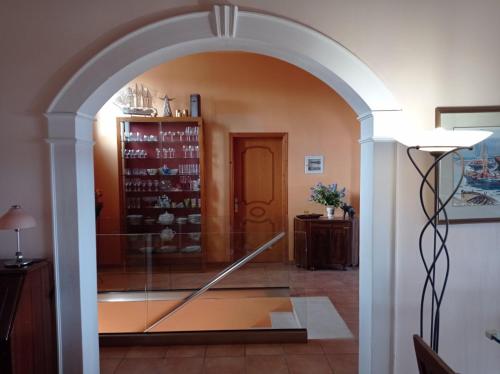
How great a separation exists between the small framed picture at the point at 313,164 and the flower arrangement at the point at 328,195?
1.47 ft

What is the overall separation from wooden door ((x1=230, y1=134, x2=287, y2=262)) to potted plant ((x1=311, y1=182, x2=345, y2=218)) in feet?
2.12

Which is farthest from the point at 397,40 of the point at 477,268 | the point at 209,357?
the point at 209,357

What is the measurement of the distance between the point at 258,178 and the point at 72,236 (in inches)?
165

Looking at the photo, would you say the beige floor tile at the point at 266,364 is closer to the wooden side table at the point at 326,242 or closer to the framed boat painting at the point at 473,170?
the framed boat painting at the point at 473,170

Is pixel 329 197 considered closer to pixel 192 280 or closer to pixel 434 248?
pixel 192 280

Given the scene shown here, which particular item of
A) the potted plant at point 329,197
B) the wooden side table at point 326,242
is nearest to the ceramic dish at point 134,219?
the wooden side table at point 326,242

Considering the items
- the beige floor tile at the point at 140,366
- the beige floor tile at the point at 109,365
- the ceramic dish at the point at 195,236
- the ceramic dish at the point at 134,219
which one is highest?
the ceramic dish at the point at 134,219

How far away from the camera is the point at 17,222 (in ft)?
6.13

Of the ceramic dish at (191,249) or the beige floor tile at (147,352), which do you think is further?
the ceramic dish at (191,249)

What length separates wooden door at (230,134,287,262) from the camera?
5930mm

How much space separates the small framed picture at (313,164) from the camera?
5906mm

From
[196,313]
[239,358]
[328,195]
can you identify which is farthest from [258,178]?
[239,358]

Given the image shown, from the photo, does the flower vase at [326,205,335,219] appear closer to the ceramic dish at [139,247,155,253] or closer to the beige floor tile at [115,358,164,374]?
the ceramic dish at [139,247,155,253]

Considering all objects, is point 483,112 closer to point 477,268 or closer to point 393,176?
point 393,176
